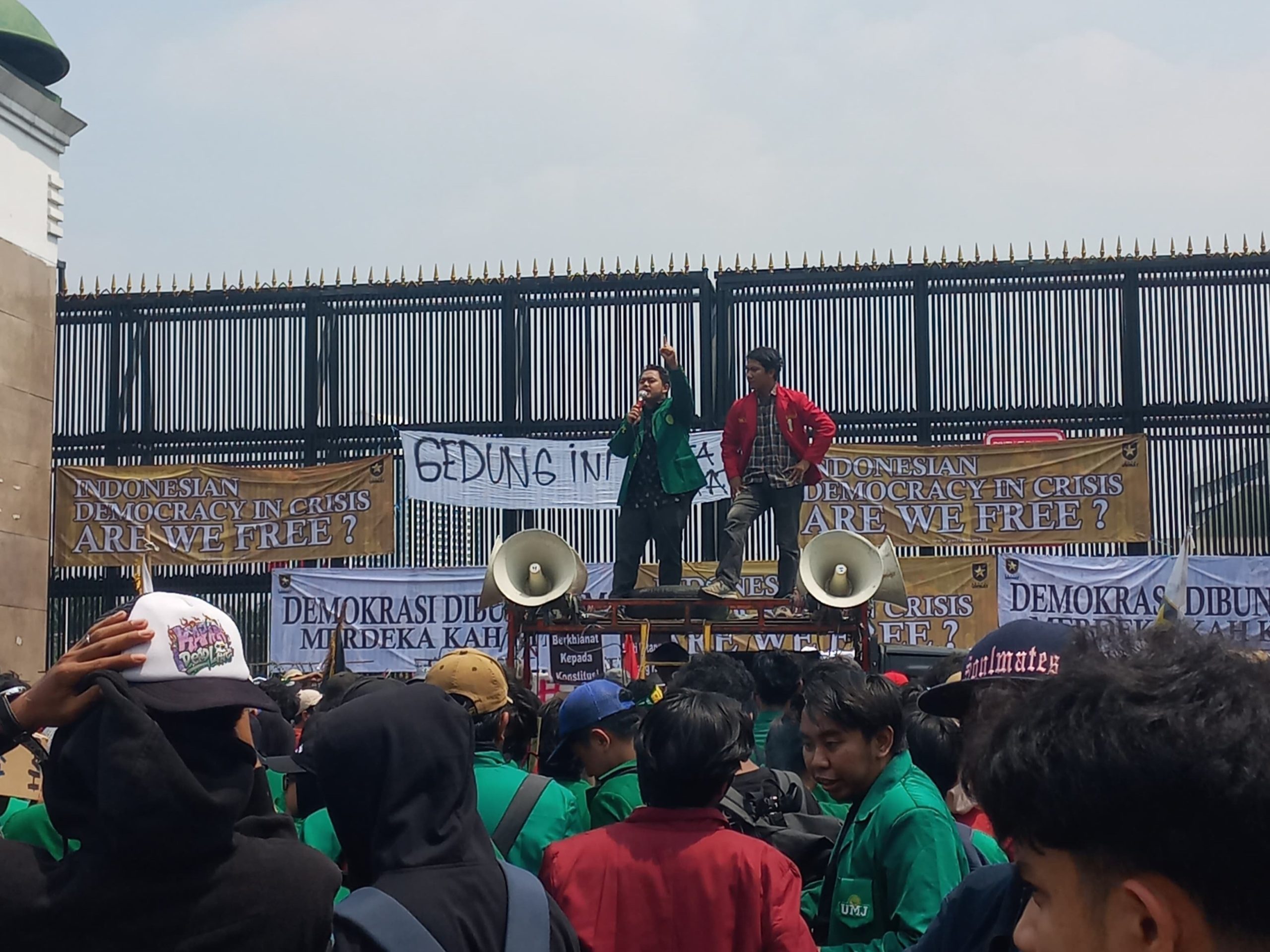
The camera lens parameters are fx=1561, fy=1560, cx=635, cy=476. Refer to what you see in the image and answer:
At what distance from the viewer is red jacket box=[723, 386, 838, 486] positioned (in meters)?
10.2

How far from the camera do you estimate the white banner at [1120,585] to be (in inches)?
583

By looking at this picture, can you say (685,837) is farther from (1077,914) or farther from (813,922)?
(1077,914)

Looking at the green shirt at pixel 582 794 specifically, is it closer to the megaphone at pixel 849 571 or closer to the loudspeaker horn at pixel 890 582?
the megaphone at pixel 849 571

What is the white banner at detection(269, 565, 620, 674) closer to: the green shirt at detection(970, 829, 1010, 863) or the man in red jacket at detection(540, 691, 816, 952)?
the green shirt at detection(970, 829, 1010, 863)

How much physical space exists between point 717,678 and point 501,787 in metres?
2.20

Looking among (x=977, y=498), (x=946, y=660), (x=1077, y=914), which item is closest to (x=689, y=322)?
(x=977, y=498)

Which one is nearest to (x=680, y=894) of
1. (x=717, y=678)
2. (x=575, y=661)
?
(x=717, y=678)

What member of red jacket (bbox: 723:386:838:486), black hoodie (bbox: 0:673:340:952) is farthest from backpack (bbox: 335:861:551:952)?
red jacket (bbox: 723:386:838:486)

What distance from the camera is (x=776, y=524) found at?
10.6 m

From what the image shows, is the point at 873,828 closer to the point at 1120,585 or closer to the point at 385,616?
the point at 1120,585

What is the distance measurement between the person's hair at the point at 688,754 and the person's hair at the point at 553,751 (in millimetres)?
1178

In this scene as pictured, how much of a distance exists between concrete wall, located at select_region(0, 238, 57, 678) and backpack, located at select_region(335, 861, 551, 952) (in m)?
14.4

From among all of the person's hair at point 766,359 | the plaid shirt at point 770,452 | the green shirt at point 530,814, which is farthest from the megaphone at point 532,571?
the green shirt at point 530,814

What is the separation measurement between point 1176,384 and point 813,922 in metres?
13.6
